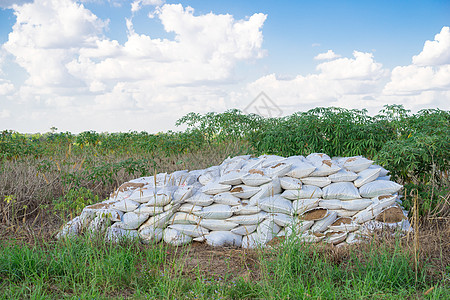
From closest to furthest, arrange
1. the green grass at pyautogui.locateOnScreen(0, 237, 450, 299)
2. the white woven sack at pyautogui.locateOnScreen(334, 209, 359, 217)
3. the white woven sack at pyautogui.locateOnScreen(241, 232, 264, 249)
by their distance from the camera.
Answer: the green grass at pyautogui.locateOnScreen(0, 237, 450, 299), the white woven sack at pyautogui.locateOnScreen(241, 232, 264, 249), the white woven sack at pyautogui.locateOnScreen(334, 209, 359, 217)

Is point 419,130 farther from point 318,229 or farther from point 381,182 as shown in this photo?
point 318,229

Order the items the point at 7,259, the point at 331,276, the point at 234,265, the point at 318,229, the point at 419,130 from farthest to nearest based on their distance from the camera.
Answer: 1. the point at 419,130
2. the point at 318,229
3. the point at 234,265
4. the point at 7,259
5. the point at 331,276

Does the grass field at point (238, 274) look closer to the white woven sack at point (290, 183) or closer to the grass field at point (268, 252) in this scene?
the grass field at point (268, 252)

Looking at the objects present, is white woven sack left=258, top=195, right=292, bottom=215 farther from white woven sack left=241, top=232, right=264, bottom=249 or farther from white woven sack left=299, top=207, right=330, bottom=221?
white woven sack left=241, top=232, right=264, bottom=249

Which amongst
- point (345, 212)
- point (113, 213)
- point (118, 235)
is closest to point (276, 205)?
point (345, 212)

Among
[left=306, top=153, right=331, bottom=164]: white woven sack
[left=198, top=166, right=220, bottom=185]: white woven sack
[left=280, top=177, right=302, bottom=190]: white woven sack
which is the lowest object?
[left=280, top=177, right=302, bottom=190]: white woven sack

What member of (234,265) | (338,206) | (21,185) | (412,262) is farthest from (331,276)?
(21,185)

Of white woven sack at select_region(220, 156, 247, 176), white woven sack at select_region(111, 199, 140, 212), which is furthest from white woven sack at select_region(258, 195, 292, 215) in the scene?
white woven sack at select_region(111, 199, 140, 212)

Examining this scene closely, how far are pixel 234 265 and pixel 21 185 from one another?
141 inches

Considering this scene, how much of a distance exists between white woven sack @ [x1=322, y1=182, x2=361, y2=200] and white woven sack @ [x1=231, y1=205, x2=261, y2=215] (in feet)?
2.39

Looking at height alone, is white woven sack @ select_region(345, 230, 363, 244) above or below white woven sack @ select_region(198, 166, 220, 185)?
below

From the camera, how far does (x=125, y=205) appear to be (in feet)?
13.3

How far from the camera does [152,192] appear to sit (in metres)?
4.07

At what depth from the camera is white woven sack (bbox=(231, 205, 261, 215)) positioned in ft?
12.7
